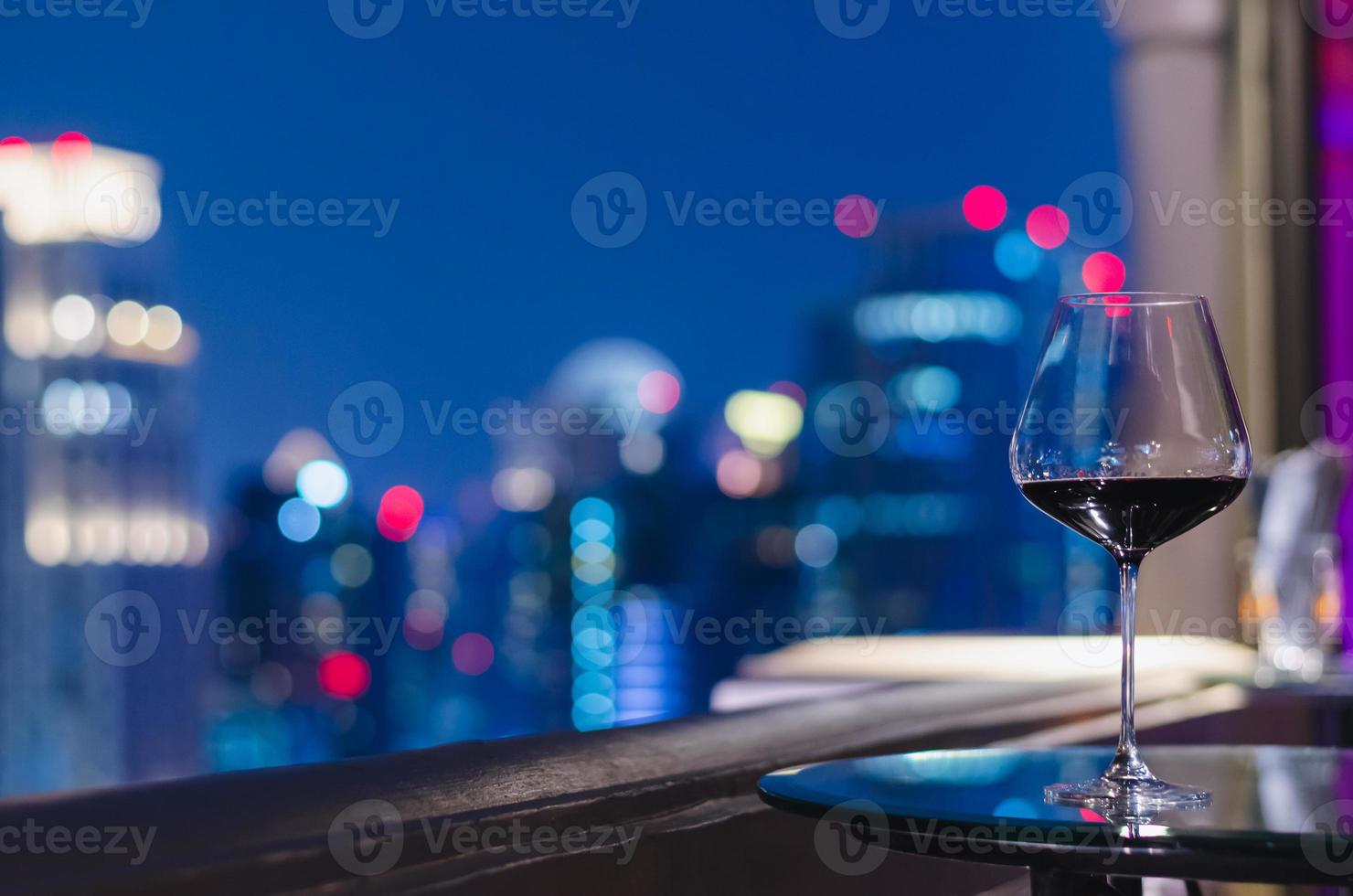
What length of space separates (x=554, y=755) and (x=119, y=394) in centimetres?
3577

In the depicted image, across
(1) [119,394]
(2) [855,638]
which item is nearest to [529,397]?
(1) [119,394]

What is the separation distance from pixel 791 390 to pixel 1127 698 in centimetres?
2672

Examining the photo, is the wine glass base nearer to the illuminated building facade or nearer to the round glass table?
the round glass table

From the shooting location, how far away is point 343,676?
38.6 m

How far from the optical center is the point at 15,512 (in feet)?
114

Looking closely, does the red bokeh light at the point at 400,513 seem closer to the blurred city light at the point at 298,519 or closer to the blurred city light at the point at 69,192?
the blurred city light at the point at 298,519

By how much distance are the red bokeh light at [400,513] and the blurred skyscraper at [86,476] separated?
17.0 ft

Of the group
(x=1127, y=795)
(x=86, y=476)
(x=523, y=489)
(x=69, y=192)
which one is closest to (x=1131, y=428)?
(x=1127, y=795)

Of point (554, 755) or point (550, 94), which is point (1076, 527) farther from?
point (550, 94)

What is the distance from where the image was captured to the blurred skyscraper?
3425 centimetres

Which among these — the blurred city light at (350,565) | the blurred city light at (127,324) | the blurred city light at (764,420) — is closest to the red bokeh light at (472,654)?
the blurred city light at (350,565)

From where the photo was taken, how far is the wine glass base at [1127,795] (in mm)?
701

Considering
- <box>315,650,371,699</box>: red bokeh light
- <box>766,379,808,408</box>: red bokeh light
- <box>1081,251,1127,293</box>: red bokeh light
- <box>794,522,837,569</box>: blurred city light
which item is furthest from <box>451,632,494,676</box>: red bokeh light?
<box>1081,251,1127,293</box>: red bokeh light

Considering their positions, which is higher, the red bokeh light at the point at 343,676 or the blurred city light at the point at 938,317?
the blurred city light at the point at 938,317
